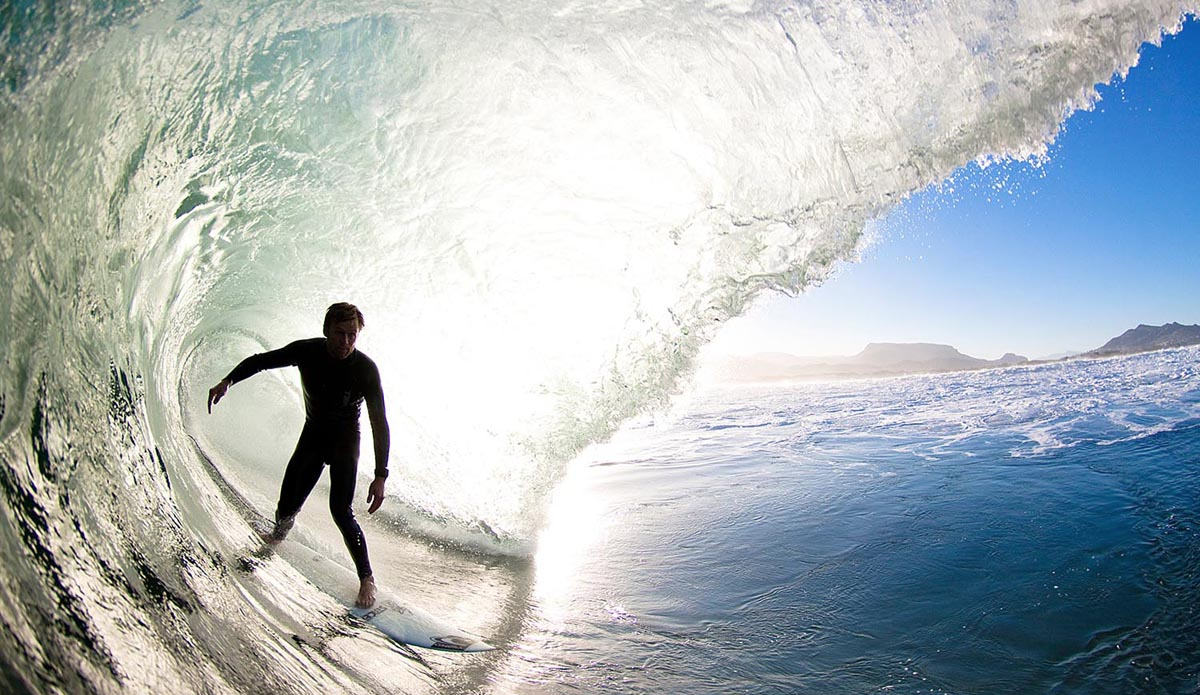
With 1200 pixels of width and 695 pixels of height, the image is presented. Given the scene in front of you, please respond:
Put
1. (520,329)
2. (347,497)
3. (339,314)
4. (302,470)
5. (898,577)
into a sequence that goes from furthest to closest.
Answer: (520,329) → (898,577) → (302,470) → (347,497) → (339,314)

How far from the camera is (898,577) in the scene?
13.4 ft

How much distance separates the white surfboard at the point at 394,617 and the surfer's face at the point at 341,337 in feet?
4.41

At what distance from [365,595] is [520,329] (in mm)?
2638

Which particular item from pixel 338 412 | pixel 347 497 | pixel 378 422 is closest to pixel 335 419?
pixel 338 412

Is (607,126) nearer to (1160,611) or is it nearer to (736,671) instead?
(736,671)

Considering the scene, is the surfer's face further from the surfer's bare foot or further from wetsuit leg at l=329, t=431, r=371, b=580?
the surfer's bare foot

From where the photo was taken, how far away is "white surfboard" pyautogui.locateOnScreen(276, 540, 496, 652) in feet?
10.5

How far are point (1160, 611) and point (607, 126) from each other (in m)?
4.22

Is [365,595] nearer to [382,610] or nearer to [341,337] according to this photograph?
[382,610]

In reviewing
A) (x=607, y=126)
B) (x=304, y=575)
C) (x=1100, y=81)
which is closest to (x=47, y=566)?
(x=304, y=575)

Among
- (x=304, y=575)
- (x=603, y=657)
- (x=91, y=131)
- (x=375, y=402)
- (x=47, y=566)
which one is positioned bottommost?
(x=603, y=657)

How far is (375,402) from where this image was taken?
10.9 ft

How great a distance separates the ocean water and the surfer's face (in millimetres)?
880

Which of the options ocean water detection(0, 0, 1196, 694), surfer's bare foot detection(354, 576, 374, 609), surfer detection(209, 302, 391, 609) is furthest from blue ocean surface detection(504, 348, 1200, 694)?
surfer detection(209, 302, 391, 609)
